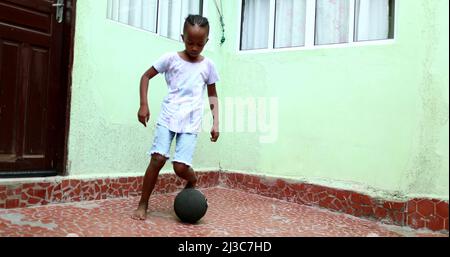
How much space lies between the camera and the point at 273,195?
4.47 metres

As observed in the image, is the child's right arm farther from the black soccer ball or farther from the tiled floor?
the tiled floor

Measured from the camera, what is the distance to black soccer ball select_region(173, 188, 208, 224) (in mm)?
3064

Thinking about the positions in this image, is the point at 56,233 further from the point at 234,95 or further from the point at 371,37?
the point at 371,37

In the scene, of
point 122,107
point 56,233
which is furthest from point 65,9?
point 56,233

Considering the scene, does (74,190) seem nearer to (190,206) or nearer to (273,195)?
(190,206)

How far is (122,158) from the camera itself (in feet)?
13.2

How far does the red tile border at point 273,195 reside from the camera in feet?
10.8

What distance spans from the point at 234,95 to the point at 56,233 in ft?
9.31

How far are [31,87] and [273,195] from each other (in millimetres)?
2684

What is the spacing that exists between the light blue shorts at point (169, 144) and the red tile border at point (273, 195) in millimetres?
899

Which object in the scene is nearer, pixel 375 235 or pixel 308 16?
pixel 375 235

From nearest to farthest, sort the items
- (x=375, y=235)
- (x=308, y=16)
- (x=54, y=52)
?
(x=375, y=235) < (x=54, y=52) < (x=308, y=16)

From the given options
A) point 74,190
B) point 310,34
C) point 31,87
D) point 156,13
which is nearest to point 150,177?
point 74,190

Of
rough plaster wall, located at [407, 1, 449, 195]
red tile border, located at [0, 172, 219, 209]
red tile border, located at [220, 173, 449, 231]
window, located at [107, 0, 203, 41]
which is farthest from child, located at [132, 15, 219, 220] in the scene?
rough plaster wall, located at [407, 1, 449, 195]
